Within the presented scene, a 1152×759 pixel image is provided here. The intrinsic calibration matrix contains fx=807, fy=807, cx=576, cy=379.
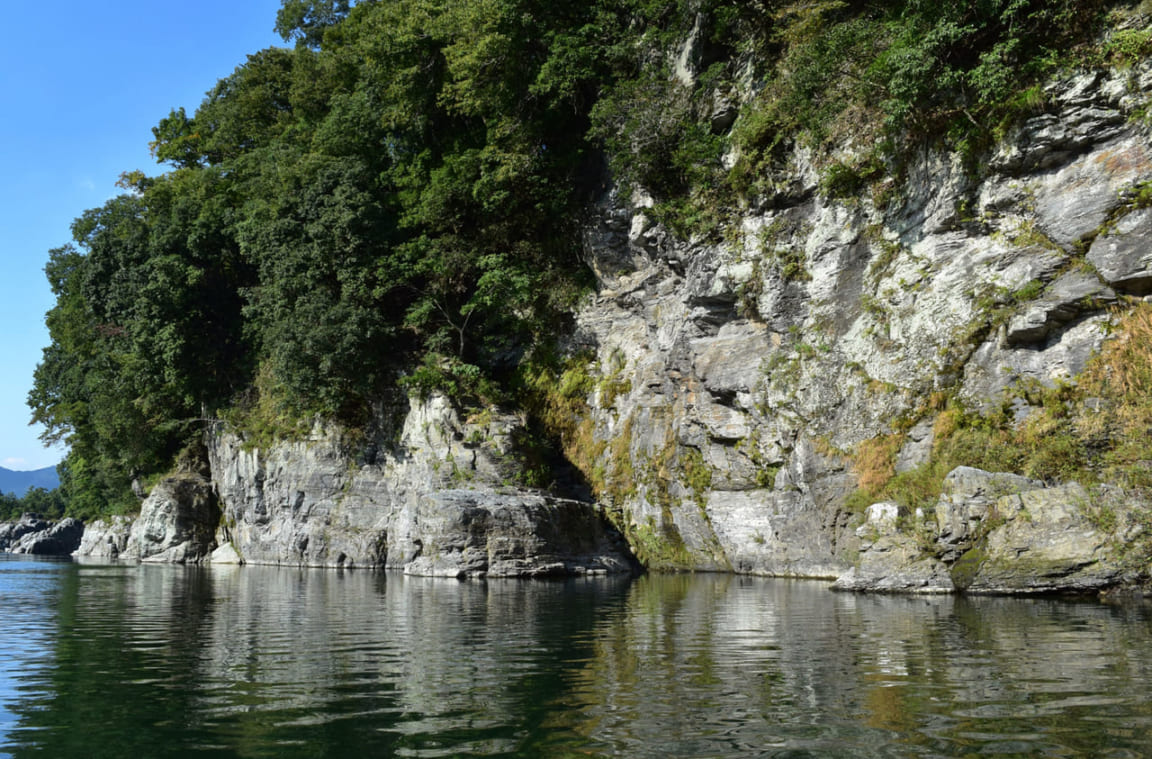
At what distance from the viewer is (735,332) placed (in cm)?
2541

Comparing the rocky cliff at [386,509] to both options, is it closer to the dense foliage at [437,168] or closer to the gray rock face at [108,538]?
the gray rock face at [108,538]

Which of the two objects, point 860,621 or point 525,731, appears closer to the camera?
point 525,731

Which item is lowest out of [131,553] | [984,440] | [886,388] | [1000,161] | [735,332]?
[131,553]

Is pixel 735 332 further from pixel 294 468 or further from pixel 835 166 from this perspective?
pixel 294 468

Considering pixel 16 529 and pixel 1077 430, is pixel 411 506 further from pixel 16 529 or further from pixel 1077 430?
pixel 16 529

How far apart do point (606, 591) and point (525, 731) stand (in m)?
13.5

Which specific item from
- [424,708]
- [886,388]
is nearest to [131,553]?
[886,388]

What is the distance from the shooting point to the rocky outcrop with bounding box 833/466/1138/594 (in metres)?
13.9

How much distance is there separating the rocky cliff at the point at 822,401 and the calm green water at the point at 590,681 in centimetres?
264

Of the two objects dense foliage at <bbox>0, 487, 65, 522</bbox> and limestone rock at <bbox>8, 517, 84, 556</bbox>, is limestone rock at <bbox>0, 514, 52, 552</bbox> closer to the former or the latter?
limestone rock at <bbox>8, 517, 84, 556</bbox>

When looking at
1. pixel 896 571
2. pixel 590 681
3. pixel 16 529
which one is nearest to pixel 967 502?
pixel 896 571

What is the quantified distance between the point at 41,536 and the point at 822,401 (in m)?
69.8

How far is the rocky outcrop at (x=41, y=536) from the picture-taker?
67125mm

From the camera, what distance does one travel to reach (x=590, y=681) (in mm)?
7672
